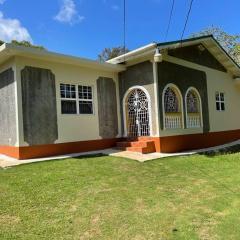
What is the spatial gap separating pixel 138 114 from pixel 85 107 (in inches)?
95.3

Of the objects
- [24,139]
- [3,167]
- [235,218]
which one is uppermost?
[24,139]

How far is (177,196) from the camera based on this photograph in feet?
21.7

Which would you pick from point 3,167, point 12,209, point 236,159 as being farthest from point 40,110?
point 236,159

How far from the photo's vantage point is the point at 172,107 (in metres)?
13.4

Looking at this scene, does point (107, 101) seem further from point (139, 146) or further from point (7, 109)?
point (7, 109)

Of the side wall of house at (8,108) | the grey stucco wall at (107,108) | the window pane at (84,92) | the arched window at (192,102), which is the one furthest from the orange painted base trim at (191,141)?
the side wall of house at (8,108)

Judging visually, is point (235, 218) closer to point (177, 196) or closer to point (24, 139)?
point (177, 196)

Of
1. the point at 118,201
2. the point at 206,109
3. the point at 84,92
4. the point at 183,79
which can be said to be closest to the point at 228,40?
the point at 206,109

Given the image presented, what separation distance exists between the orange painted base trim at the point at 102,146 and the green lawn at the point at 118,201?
4.73ft

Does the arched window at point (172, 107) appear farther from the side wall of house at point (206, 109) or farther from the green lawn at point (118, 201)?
the green lawn at point (118, 201)

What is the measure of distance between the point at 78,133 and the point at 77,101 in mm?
1342

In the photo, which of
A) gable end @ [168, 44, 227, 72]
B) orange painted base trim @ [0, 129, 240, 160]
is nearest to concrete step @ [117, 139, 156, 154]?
orange painted base trim @ [0, 129, 240, 160]

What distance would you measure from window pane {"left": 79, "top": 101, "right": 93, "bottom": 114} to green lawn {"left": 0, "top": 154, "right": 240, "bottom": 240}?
3536 mm

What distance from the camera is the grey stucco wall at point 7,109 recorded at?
35.3 ft
